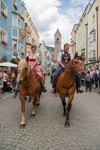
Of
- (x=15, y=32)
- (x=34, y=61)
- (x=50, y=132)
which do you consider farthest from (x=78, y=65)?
(x=15, y=32)

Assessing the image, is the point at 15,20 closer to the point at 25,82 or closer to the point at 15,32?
the point at 15,32

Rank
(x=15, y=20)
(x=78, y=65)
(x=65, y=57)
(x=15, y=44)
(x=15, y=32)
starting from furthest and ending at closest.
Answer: (x=15, y=44) → (x=15, y=20) → (x=15, y=32) → (x=65, y=57) → (x=78, y=65)

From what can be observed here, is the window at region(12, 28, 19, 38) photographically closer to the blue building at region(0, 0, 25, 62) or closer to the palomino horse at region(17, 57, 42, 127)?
the blue building at region(0, 0, 25, 62)

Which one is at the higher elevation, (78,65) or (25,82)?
(78,65)

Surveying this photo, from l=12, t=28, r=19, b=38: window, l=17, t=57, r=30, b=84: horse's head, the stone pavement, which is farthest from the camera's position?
l=12, t=28, r=19, b=38: window

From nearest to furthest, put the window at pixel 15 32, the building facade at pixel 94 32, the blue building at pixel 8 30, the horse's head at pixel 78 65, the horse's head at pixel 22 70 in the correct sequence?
the horse's head at pixel 22 70 → the horse's head at pixel 78 65 → the blue building at pixel 8 30 → the window at pixel 15 32 → the building facade at pixel 94 32

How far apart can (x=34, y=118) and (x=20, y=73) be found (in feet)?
6.79

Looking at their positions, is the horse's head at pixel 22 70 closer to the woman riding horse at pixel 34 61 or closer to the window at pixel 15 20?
the woman riding horse at pixel 34 61

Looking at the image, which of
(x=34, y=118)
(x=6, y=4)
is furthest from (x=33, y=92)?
(x=6, y=4)

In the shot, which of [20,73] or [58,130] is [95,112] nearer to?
[58,130]

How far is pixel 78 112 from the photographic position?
884cm

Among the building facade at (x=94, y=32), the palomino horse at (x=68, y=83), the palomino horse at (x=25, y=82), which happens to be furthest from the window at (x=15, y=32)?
the palomino horse at (x=68, y=83)

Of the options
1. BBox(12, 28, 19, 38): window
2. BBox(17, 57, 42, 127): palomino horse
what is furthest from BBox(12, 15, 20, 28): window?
BBox(17, 57, 42, 127): palomino horse

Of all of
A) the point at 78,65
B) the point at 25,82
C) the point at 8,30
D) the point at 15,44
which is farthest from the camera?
the point at 15,44
